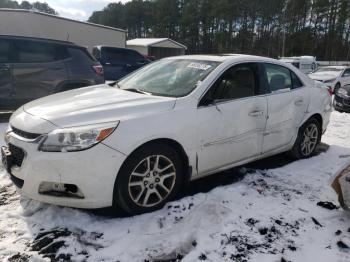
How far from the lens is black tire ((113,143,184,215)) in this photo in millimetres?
3271

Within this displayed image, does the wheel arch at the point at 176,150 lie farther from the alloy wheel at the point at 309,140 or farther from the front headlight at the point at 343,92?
the front headlight at the point at 343,92

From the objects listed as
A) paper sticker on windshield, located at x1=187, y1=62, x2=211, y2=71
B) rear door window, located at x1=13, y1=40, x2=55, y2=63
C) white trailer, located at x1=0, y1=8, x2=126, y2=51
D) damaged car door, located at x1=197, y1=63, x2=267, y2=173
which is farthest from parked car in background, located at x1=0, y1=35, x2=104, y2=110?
white trailer, located at x1=0, y1=8, x2=126, y2=51

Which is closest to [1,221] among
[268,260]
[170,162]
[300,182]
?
[170,162]

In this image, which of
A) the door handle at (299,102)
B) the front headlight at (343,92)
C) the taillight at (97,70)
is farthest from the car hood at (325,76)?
the door handle at (299,102)

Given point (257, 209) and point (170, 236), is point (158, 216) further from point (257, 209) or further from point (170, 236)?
point (257, 209)

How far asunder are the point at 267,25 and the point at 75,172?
59.9 metres

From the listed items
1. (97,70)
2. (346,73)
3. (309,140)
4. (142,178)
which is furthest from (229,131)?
(346,73)

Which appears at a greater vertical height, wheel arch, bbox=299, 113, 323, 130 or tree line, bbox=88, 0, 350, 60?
tree line, bbox=88, 0, 350, 60

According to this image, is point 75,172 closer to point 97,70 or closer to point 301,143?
point 301,143

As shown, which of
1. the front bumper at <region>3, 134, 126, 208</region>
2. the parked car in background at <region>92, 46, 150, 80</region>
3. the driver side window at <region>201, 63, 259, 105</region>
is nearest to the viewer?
the front bumper at <region>3, 134, 126, 208</region>

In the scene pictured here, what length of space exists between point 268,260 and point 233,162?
153cm

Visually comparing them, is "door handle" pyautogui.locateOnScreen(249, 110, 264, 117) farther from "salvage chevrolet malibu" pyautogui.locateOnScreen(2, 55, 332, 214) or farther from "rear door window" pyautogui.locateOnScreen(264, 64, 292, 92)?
"rear door window" pyautogui.locateOnScreen(264, 64, 292, 92)

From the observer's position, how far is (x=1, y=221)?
332 cm

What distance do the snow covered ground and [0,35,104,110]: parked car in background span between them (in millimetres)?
3084
